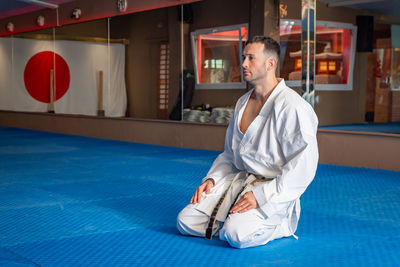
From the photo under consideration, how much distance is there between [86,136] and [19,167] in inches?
188

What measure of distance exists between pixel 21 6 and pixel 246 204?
1169 cm

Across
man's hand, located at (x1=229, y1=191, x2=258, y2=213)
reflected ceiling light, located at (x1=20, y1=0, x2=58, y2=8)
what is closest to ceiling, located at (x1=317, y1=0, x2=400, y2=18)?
man's hand, located at (x1=229, y1=191, x2=258, y2=213)

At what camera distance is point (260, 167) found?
3.26 m

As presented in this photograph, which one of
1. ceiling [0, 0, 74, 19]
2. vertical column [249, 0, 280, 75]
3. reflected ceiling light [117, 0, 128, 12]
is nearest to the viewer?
vertical column [249, 0, 280, 75]

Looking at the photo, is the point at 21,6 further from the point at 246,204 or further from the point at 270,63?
the point at 246,204

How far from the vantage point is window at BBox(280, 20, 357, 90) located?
7320 millimetres

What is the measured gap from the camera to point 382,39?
7.01m

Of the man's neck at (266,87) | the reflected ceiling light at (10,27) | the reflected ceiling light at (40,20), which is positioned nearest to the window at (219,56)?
the man's neck at (266,87)

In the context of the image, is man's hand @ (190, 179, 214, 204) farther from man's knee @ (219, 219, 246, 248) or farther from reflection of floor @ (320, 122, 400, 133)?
reflection of floor @ (320, 122, 400, 133)

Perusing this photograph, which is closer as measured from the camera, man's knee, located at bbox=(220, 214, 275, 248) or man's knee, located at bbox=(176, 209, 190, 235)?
man's knee, located at bbox=(220, 214, 275, 248)

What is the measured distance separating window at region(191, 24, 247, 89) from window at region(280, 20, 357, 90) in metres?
0.82

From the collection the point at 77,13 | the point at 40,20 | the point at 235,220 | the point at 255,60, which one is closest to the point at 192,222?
the point at 235,220

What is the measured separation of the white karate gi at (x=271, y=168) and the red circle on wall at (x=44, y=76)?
9.34 metres

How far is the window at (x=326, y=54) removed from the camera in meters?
7.32
